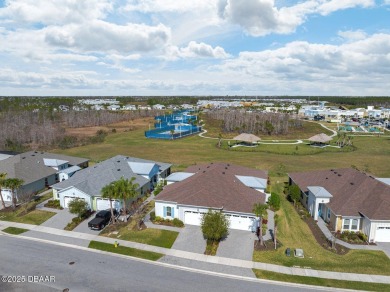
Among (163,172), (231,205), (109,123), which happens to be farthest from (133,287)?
(109,123)

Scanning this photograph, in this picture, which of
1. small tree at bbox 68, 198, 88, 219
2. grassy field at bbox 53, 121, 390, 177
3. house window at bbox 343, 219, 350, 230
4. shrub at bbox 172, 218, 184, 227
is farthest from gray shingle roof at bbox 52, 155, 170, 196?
house window at bbox 343, 219, 350, 230

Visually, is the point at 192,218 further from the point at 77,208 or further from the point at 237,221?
the point at 77,208

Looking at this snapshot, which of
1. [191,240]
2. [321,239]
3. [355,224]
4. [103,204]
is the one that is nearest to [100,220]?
[103,204]

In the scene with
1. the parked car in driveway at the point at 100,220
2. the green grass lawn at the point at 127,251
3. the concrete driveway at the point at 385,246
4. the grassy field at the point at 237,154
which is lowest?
the grassy field at the point at 237,154

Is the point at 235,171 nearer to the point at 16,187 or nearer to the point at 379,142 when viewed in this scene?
the point at 16,187

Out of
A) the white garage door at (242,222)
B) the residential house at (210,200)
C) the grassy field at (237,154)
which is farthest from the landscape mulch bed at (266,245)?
the grassy field at (237,154)

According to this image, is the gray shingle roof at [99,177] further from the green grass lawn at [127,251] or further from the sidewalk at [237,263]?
the green grass lawn at [127,251]
